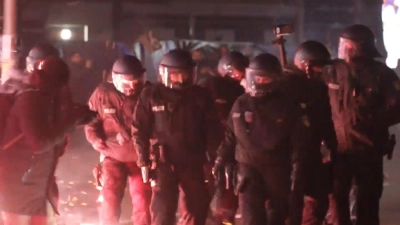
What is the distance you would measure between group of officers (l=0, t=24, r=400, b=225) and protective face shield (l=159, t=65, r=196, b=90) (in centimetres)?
1

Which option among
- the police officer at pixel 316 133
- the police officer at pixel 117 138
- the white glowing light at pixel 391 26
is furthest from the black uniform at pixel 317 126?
the white glowing light at pixel 391 26

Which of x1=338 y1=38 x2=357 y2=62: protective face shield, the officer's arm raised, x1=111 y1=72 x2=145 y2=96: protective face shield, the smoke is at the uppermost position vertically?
x1=338 y1=38 x2=357 y2=62: protective face shield

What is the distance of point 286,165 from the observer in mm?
6059

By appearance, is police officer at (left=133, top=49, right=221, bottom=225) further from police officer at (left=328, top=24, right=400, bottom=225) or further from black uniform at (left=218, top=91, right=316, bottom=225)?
police officer at (left=328, top=24, right=400, bottom=225)

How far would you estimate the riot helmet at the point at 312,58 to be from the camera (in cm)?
730

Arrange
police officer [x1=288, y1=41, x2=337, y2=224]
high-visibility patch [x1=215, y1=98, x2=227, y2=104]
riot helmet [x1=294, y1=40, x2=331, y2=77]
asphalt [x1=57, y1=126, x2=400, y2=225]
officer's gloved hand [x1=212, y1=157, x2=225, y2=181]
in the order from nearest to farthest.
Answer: officer's gloved hand [x1=212, y1=157, x2=225, y2=181] < police officer [x1=288, y1=41, x2=337, y2=224] < riot helmet [x1=294, y1=40, x2=331, y2=77] < high-visibility patch [x1=215, y1=98, x2=227, y2=104] < asphalt [x1=57, y1=126, x2=400, y2=225]

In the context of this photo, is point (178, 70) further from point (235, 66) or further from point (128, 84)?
point (235, 66)

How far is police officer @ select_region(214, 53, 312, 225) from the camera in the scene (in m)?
5.98

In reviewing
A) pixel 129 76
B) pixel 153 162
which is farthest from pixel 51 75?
pixel 129 76

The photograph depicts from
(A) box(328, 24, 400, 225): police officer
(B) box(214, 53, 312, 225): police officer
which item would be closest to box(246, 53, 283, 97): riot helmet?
(B) box(214, 53, 312, 225): police officer

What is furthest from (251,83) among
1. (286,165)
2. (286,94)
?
(286,165)

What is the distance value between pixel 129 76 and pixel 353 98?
7.68 feet

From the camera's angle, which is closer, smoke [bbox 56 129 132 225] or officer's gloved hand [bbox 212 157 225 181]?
officer's gloved hand [bbox 212 157 225 181]

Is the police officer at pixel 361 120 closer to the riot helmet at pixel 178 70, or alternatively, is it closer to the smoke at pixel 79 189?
the riot helmet at pixel 178 70
